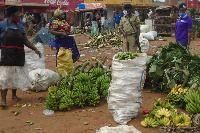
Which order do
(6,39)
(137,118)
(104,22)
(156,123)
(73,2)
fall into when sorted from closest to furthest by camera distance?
(156,123), (137,118), (6,39), (104,22), (73,2)

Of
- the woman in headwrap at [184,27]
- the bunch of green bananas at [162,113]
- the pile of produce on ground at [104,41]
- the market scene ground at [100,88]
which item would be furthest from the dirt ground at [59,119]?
the pile of produce on ground at [104,41]

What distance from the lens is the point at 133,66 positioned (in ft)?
12.6

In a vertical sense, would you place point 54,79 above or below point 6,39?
below

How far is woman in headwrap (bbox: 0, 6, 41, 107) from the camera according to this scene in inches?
193

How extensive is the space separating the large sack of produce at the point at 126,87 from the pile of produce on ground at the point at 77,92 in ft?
2.84

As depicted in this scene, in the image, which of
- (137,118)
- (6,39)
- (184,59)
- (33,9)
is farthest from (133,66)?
(33,9)

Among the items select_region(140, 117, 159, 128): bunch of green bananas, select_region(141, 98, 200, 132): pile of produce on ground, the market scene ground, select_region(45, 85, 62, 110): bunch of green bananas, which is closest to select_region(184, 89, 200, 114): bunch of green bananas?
the market scene ground

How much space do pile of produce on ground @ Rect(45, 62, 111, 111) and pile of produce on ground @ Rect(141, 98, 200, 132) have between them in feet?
3.73

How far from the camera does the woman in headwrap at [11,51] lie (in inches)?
193

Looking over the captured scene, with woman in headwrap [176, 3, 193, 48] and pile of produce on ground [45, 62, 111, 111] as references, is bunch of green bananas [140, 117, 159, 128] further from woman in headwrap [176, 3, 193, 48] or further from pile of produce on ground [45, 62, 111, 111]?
woman in headwrap [176, 3, 193, 48]

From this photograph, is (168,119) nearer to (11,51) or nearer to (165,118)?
(165,118)

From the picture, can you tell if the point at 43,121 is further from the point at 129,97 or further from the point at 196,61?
the point at 196,61

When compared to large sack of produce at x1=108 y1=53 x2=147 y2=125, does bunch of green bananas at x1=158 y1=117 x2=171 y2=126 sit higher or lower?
lower

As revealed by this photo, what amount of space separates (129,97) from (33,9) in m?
22.1
